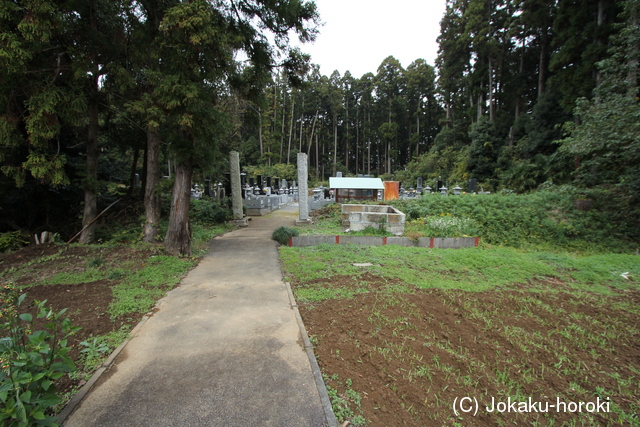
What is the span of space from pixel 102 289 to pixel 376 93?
145 ft

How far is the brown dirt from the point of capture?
2.31 meters

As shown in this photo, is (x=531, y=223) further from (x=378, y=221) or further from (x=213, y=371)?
(x=213, y=371)

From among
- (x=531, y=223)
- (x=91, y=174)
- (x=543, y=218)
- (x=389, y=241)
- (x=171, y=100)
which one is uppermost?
(x=171, y=100)

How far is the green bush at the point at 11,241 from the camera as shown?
660cm

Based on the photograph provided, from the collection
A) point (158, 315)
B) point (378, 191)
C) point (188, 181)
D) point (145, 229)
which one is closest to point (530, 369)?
point (158, 315)

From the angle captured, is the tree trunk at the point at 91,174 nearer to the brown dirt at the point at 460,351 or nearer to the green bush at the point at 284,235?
the green bush at the point at 284,235

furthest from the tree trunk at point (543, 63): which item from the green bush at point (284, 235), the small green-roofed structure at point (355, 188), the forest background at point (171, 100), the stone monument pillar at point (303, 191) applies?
the green bush at point (284, 235)

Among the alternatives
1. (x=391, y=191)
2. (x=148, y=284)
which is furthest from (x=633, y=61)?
(x=148, y=284)

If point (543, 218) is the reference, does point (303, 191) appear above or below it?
above

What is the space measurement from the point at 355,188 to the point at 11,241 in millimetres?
12560

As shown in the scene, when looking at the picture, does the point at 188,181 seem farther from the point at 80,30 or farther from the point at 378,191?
the point at 378,191

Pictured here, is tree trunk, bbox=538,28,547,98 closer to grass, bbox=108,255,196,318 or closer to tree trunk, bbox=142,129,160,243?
tree trunk, bbox=142,129,160,243

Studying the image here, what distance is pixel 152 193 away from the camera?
7.10m

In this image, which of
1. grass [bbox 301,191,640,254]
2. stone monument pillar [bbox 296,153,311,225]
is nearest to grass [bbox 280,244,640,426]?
grass [bbox 301,191,640,254]
